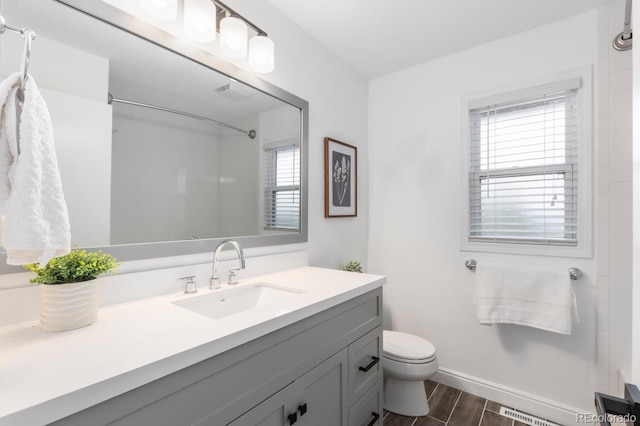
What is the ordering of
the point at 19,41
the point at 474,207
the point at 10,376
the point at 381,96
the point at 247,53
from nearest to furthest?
the point at 10,376 < the point at 19,41 < the point at 247,53 < the point at 474,207 < the point at 381,96

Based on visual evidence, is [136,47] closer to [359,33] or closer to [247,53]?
[247,53]

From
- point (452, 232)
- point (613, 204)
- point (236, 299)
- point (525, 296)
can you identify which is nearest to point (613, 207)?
point (613, 204)

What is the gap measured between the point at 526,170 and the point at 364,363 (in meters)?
1.58

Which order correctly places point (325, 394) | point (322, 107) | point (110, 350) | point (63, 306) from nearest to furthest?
point (110, 350) → point (63, 306) → point (325, 394) → point (322, 107)

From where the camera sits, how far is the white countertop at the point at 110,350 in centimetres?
52

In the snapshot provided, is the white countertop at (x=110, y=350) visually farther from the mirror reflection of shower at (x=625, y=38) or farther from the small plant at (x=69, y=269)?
the mirror reflection of shower at (x=625, y=38)

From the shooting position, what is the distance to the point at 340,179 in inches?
86.4

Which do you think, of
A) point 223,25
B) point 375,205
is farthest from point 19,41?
point 375,205

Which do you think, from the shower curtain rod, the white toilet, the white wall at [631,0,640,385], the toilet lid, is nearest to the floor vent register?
the white toilet

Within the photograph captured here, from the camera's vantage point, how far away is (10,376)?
0.57 m

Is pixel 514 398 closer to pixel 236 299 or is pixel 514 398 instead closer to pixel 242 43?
pixel 236 299

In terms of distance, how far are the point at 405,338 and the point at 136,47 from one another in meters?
2.15

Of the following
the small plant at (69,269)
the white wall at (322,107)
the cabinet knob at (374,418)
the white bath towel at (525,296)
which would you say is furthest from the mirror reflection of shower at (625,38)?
the small plant at (69,269)

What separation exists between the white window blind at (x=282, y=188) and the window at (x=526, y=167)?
1.25 meters
